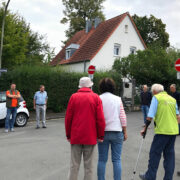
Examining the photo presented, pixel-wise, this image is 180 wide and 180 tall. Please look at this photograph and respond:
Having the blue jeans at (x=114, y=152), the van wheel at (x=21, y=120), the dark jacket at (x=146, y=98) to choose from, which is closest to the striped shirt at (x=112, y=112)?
the blue jeans at (x=114, y=152)

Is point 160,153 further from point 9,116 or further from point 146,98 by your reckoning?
point 146,98

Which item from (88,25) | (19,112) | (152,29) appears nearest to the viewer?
(19,112)

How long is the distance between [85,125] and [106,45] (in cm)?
2291

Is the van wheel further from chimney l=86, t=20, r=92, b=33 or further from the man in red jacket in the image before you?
chimney l=86, t=20, r=92, b=33

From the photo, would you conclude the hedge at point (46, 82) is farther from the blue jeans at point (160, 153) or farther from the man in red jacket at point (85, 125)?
the blue jeans at point (160, 153)

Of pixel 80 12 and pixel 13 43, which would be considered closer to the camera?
pixel 13 43

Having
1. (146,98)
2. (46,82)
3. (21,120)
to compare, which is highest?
(46,82)

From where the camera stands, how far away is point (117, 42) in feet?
88.5

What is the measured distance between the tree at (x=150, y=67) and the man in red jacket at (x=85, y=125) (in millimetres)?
16259

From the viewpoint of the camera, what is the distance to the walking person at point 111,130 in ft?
13.3

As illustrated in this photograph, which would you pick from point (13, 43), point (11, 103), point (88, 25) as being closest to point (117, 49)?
point (88, 25)

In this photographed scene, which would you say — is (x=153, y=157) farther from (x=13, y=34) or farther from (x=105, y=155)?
(x=13, y=34)

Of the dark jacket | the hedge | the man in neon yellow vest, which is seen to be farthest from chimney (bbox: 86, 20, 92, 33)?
the man in neon yellow vest

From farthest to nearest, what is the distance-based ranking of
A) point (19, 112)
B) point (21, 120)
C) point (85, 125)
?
point (21, 120) → point (19, 112) → point (85, 125)
